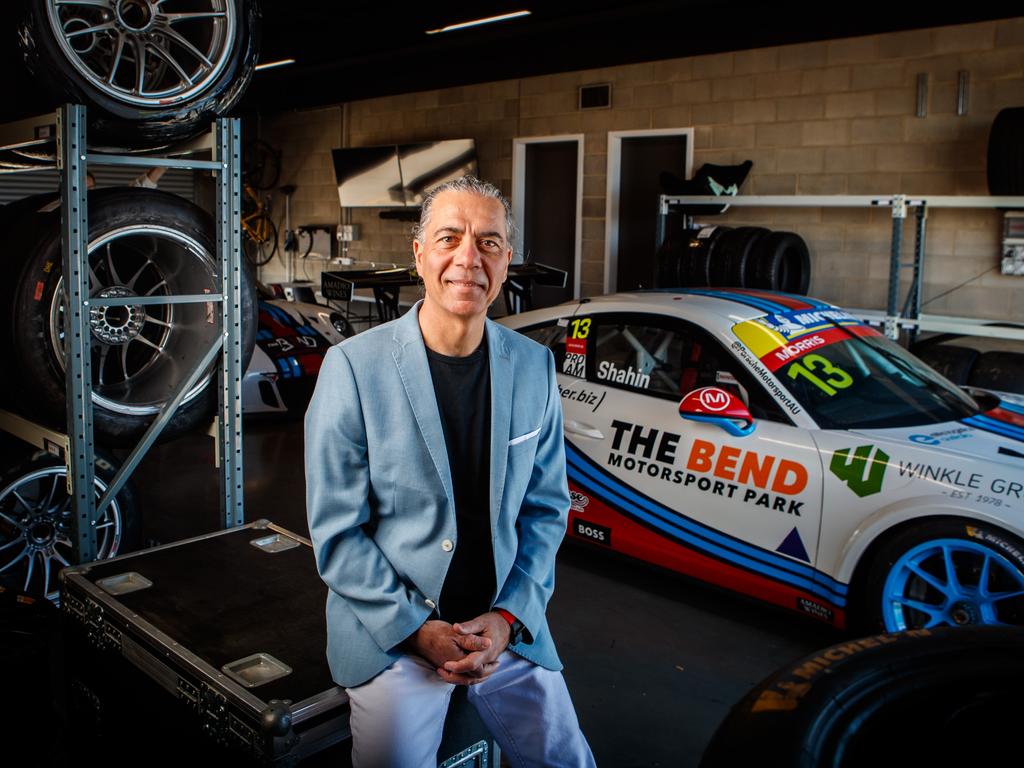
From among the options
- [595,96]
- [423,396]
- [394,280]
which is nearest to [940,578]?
[423,396]

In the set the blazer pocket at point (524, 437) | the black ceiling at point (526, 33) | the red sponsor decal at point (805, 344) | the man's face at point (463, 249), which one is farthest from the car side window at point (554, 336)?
the black ceiling at point (526, 33)

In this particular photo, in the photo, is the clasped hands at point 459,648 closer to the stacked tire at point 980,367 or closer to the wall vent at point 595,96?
the stacked tire at point 980,367

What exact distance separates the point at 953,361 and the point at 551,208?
535 cm

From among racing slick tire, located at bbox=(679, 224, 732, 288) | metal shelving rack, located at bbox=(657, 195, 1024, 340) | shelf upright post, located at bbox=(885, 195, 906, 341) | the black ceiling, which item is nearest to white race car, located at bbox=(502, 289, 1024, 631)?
metal shelving rack, located at bbox=(657, 195, 1024, 340)

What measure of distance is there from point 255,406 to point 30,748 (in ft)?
16.1

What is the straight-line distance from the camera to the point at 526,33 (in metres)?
10.1

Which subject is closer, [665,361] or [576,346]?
[665,361]

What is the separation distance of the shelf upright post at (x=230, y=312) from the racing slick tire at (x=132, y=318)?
7cm

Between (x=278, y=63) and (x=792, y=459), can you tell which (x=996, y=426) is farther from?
(x=278, y=63)

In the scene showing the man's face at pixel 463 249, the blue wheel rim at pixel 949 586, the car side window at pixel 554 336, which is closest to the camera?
the man's face at pixel 463 249

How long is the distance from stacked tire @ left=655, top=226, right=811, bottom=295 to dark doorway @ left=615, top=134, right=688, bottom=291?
64.3 inches

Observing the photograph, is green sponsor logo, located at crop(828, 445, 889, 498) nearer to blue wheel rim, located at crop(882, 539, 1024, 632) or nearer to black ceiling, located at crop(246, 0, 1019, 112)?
blue wheel rim, located at crop(882, 539, 1024, 632)

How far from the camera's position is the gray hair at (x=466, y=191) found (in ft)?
6.57

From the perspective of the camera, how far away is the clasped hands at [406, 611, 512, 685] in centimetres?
188
